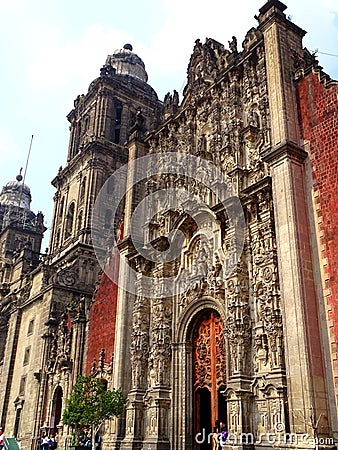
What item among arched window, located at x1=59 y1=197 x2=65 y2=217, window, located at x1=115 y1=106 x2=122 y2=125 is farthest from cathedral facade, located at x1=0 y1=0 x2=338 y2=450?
window, located at x1=115 y1=106 x2=122 y2=125

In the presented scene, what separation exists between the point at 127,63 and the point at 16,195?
25.1m

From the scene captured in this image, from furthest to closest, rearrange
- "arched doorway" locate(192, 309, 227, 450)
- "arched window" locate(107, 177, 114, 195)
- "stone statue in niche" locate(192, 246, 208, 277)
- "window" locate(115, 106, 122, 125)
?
"window" locate(115, 106, 122, 125), "arched window" locate(107, 177, 114, 195), "stone statue in niche" locate(192, 246, 208, 277), "arched doorway" locate(192, 309, 227, 450)

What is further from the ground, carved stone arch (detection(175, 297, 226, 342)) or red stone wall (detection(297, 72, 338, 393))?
red stone wall (detection(297, 72, 338, 393))

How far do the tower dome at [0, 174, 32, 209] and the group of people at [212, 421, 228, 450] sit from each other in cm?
4810

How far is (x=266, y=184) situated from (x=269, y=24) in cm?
568

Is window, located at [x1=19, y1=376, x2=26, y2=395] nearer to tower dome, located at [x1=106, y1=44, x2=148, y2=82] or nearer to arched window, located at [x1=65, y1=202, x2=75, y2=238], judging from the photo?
arched window, located at [x1=65, y1=202, x2=75, y2=238]

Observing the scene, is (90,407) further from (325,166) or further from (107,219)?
(107,219)

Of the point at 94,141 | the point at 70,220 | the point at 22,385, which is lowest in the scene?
the point at 22,385

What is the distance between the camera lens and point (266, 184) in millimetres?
14922

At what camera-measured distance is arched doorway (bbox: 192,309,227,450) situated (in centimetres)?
1548

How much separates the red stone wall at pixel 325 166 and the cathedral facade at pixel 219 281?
4cm

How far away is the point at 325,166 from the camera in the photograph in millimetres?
13789

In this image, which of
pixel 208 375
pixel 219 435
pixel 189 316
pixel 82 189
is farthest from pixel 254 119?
pixel 82 189

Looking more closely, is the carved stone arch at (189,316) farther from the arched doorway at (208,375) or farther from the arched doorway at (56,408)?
the arched doorway at (56,408)
